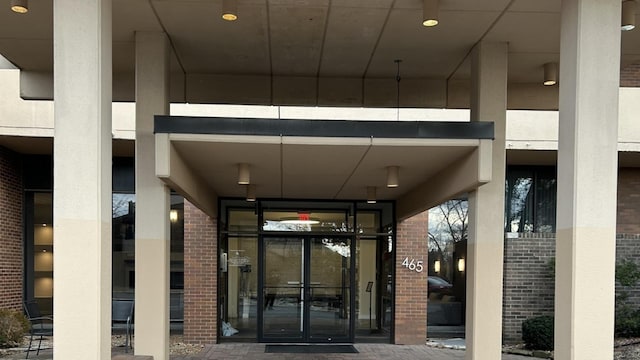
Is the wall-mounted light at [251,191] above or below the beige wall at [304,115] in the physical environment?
below

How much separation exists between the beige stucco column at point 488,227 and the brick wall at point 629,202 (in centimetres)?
864

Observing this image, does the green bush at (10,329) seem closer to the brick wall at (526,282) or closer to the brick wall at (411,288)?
the brick wall at (411,288)

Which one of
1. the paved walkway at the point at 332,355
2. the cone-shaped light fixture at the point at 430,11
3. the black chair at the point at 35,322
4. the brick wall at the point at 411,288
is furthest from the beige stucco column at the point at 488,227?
the black chair at the point at 35,322

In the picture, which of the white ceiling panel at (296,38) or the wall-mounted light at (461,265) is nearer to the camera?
the white ceiling panel at (296,38)

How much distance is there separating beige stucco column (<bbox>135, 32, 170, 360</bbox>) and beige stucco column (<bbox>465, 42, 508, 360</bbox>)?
4.02m

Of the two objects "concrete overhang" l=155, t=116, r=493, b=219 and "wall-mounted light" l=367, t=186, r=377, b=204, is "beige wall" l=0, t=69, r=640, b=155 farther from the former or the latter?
"concrete overhang" l=155, t=116, r=493, b=219

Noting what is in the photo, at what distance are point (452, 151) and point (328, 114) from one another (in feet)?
18.5

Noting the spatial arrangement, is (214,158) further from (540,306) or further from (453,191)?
(540,306)

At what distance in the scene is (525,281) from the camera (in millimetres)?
13617

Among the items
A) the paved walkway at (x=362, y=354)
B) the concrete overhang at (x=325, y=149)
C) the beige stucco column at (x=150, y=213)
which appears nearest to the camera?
the concrete overhang at (x=325, y=149)

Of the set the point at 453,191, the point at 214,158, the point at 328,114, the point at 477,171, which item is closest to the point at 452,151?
the point at 477,171

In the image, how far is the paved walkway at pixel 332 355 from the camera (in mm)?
11172

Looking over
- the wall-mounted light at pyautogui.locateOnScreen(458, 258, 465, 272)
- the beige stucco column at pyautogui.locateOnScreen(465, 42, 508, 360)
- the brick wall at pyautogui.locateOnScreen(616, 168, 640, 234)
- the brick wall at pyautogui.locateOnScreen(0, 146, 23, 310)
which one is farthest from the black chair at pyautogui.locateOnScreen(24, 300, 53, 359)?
the brick wall at pyautogui.locateOnScreen(616, 168, 640, 234)

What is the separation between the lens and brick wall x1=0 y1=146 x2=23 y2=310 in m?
13.2
